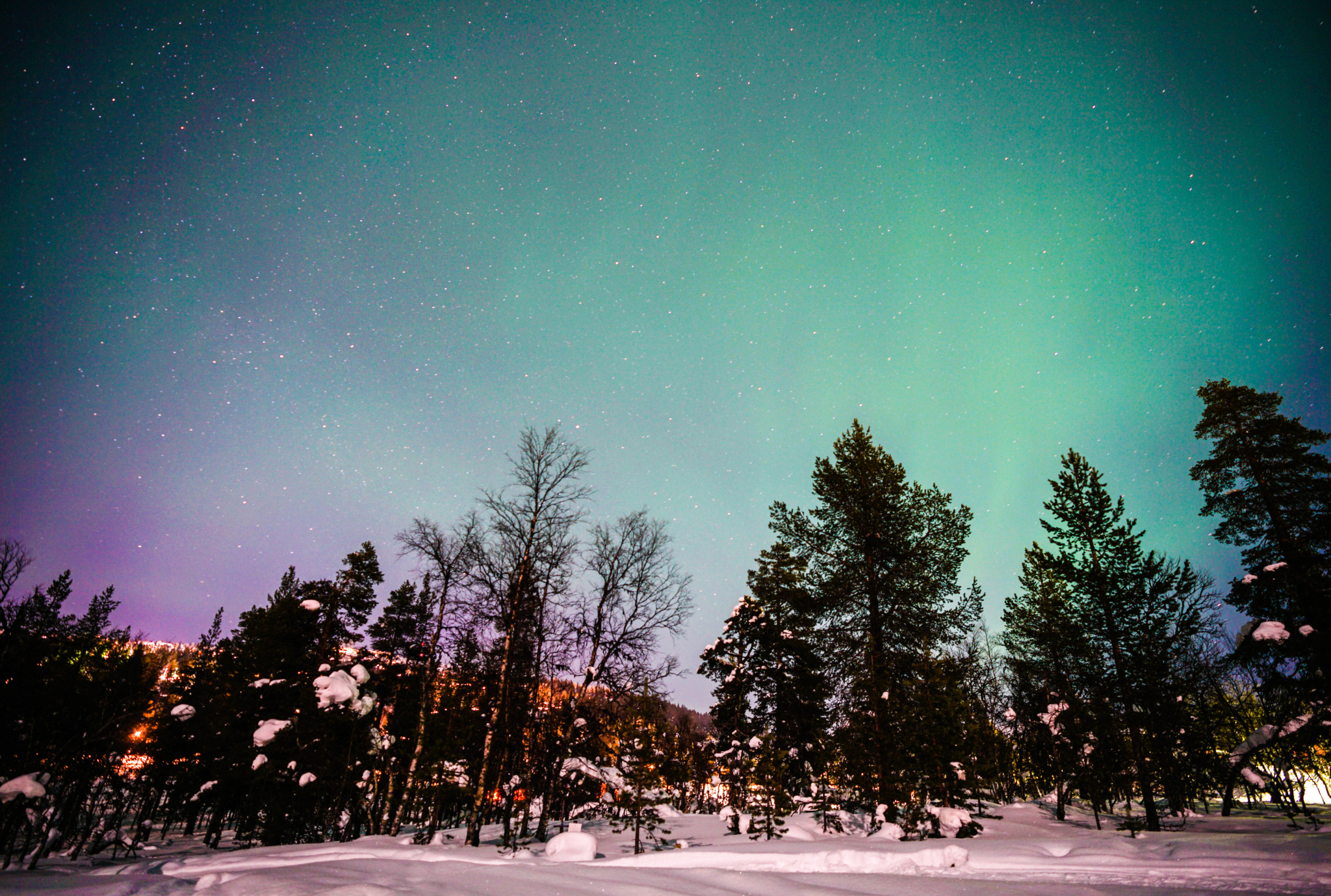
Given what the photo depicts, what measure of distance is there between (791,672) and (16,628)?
2993 centimetres

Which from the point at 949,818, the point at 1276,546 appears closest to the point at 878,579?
the point at 949,818

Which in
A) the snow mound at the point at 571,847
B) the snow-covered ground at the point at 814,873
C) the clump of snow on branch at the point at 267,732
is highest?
the clump of snow on branch at the point at 267,732

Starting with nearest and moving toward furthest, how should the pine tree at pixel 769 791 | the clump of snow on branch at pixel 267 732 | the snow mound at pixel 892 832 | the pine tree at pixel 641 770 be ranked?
the pine tree at pixel 641 770 < the snow mound at pixel 892 832 < the pine tree at pixel 769 791 < the clump of snow on branch at pixel 267 732

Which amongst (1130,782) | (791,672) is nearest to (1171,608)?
(1130,782)

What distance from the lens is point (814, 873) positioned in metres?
7.61

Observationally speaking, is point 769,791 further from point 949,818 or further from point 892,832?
point 949,818

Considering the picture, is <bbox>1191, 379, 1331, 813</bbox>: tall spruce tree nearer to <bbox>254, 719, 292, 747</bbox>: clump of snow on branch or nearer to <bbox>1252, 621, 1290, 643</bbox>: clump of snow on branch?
<bbox>1252, 621, 1290, 643</bbox>: clump of snow on branch

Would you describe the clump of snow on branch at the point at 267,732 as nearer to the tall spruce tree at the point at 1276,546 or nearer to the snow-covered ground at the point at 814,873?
the snow-covered ground at the point at 814,873

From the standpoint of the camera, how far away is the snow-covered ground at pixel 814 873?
5633 mm

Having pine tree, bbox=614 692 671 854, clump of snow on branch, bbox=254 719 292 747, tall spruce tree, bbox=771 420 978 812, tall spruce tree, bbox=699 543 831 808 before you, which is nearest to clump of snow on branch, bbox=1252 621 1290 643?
tall spruce tree, bbox=771 420 978 812

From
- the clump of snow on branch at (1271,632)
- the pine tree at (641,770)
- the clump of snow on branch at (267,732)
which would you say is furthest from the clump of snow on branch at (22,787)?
the clump of snow on branch at (1271,632)

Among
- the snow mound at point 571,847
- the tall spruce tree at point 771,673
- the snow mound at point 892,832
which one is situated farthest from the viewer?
the tall spruce tree at point 771,673

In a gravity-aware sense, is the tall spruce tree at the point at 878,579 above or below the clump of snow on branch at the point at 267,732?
above

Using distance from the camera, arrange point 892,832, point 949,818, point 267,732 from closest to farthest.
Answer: point 949,818 < point 892,832 < point 267,732
